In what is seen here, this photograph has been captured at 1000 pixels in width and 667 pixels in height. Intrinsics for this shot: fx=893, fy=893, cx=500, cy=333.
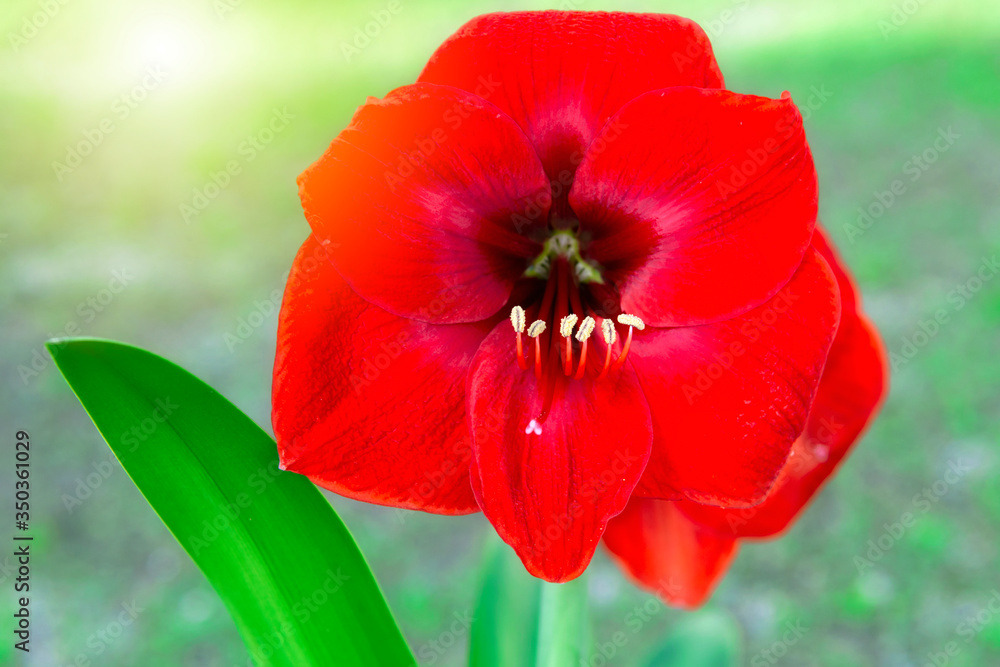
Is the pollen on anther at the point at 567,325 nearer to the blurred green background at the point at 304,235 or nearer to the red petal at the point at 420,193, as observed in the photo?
the red petal at the point at 420,193

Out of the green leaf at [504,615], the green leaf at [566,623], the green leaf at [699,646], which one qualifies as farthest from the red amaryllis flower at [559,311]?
the green leaf at [699,646]

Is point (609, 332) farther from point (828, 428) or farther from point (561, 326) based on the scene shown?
point (828, 428)

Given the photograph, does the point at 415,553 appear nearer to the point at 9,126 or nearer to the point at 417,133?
the point at 417,133

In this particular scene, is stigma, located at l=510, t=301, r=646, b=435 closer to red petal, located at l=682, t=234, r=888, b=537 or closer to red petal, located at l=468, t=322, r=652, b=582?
red petal, located at l=468, t=322, r=652, b=582

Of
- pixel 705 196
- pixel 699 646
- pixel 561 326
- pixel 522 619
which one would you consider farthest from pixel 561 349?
pixel 699 646

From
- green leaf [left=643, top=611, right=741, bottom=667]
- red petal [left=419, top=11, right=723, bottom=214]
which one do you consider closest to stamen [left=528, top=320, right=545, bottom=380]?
red petal [left=419, top=11, right=723, bottom=214]

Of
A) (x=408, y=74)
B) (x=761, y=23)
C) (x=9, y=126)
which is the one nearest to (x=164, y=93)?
(x=9, y=126)
